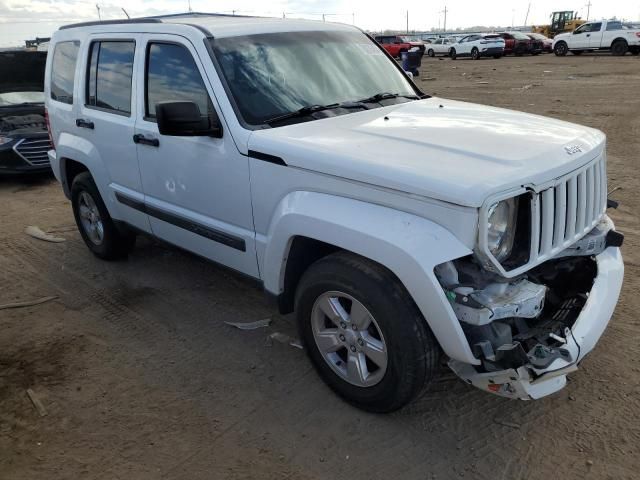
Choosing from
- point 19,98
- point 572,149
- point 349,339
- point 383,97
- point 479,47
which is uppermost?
point 383,97

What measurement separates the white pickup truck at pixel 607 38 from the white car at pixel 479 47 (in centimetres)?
450

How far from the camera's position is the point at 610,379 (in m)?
3.20

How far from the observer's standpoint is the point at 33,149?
823cm

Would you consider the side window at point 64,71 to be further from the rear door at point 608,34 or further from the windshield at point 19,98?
the rear door at point 608,34

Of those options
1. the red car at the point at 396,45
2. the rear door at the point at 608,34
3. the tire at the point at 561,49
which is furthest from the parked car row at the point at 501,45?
the rear door at the point at 608,34

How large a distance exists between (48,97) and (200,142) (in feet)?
9.06

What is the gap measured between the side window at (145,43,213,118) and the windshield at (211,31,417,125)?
22 centimetres

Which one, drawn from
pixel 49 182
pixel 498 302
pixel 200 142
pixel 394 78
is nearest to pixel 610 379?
pixel 498 302

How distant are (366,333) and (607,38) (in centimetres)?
3043

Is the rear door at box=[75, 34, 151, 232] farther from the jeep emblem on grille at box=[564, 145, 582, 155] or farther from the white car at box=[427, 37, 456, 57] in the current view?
the white car at box=[427, 37, 456, 57]

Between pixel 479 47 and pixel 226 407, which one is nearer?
pixel 226 407

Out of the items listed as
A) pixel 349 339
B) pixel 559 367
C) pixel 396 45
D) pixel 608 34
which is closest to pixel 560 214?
pixel 559 367

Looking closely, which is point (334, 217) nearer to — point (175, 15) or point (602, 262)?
point (602, 262)

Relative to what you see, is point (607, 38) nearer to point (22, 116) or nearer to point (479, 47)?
point (479, 47)
